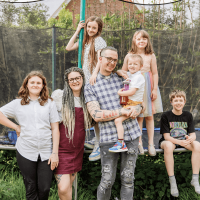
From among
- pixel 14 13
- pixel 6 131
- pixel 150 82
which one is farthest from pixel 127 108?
pixel 14 13

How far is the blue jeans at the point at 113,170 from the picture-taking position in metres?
1.97

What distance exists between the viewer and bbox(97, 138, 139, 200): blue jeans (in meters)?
1.97

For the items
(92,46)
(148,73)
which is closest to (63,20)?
(92,46)

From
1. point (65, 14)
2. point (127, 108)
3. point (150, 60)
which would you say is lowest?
point (127, 108)

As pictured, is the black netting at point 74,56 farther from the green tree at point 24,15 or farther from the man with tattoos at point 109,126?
the man with tattoos at point 109,126

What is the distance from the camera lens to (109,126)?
2020 mm

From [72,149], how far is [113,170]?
420mm

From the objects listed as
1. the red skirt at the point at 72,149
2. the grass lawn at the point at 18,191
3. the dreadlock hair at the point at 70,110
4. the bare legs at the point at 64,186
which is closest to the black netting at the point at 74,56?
the grass lawn at the point at 18,191

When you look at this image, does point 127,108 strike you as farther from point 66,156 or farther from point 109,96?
point 66,156

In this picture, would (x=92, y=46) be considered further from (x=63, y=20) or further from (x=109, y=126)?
(x=63, y=20)

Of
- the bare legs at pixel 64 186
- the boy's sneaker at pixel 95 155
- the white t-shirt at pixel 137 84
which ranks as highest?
the white t-shirt at pixel 137 84

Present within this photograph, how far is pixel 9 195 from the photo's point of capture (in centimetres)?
243

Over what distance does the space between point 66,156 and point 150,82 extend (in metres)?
1.22

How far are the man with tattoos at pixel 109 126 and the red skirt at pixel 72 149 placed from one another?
191 millimetres
